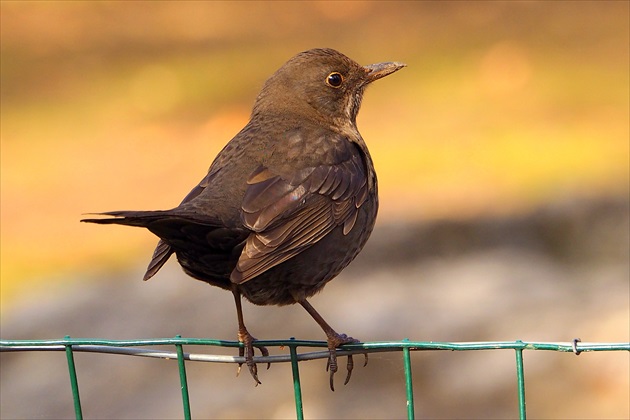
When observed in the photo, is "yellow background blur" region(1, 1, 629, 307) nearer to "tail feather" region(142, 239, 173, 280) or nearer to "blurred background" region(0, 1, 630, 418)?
"blurred background" region(0, 1, 630, 418)

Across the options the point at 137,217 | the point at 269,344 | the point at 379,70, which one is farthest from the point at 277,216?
the point at 379,70

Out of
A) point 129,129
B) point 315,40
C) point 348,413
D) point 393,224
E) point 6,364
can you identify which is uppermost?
point 315,40

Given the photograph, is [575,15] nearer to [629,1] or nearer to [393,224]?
[629,1]

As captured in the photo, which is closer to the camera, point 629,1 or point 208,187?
point 208,187

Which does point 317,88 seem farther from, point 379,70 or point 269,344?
point 269,344

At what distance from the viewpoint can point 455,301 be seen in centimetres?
939

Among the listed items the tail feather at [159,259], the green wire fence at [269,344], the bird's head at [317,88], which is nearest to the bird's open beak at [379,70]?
the bird's head at [317,88]

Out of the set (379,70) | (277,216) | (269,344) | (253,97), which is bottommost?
(269,344)

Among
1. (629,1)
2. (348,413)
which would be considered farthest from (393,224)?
(629,1)

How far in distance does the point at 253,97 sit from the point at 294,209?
897 cm

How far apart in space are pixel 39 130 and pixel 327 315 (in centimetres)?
700

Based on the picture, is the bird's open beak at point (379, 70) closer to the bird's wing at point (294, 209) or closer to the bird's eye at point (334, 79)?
the bird's eye at point (334, 79)

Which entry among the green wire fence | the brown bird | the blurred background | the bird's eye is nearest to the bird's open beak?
the bird's eye

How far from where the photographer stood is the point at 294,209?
5.29 meters
